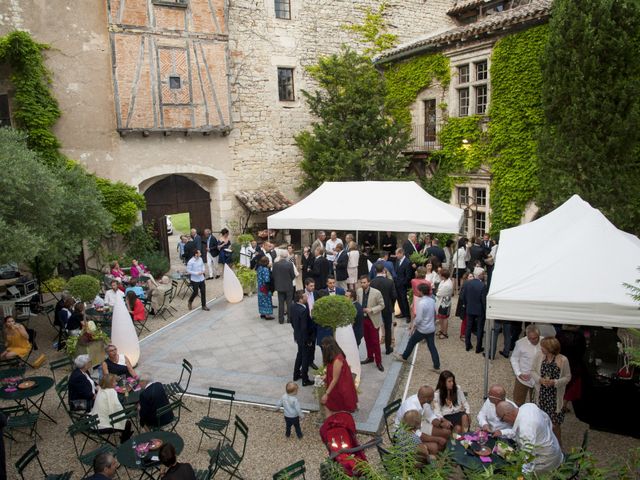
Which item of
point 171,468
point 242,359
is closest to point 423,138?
point 242,359

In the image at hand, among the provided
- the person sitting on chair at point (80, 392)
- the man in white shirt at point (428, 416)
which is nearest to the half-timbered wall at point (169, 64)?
the person sitting on chair at point (80, 392)

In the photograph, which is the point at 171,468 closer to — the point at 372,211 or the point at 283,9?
the point at 372,211

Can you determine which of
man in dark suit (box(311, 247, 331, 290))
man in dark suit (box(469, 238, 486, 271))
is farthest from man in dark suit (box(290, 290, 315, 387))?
man in dark suit (box(469, 238, 486, 271))

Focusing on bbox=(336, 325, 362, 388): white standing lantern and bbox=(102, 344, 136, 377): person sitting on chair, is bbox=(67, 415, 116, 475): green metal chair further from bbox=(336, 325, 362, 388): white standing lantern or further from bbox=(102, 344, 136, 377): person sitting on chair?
bbox=(336, 325, 362, 388): white standing lantern

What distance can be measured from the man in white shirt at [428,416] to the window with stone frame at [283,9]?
16.2m

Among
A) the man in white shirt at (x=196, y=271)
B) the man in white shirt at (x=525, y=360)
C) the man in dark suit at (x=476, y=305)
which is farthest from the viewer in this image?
the man in white shirt at (x=196, y=271)

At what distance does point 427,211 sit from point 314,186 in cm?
746

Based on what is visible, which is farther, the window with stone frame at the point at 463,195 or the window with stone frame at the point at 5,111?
the window with stone frame at the point at 463,195

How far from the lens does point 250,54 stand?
58.3 feet

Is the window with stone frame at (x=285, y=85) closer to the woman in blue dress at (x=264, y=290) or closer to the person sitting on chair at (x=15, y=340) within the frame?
the woman in blue dress at (x=264, y=290)

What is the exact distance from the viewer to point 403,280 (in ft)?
35.4

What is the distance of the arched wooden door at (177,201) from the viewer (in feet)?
57.1

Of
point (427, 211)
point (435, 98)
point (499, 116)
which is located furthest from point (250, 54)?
point (427, 211)

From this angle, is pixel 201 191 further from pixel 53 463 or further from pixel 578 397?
pixel 578 397
